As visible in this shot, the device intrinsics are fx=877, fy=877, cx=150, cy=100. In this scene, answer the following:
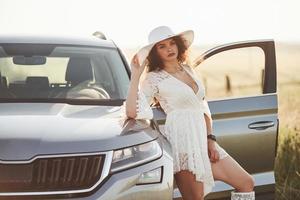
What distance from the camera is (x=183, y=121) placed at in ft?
16.7

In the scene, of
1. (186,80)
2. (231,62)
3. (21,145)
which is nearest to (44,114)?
(21,145)

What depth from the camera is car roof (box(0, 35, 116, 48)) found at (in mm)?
6117

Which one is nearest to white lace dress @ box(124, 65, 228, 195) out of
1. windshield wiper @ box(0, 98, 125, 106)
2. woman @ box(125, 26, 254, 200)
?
woman @ box(125, 26, 254, 200)

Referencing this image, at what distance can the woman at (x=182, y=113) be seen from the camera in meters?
5.01

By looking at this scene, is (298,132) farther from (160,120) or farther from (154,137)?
(154,137)

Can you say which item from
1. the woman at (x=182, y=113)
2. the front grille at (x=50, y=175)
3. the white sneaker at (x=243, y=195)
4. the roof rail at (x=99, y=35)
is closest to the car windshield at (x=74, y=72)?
the roof rail at (x=99, y=35)

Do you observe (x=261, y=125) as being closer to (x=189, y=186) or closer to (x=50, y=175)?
(x=189, y=186)

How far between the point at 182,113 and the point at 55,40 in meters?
1.43

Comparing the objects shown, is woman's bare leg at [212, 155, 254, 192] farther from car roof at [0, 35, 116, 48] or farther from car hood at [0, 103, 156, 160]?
car roof at [0, 35, 116, 48]


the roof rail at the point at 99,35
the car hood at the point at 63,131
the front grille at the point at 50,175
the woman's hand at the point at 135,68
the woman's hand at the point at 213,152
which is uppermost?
the woman's hand at the point at 135,68

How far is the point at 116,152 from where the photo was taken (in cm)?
448

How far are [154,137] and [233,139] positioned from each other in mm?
1158

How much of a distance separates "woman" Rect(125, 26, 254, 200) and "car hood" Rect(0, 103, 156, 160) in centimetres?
21

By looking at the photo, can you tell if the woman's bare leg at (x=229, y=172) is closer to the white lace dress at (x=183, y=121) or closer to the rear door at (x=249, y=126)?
the white lace dress at (x=183, y=121)
